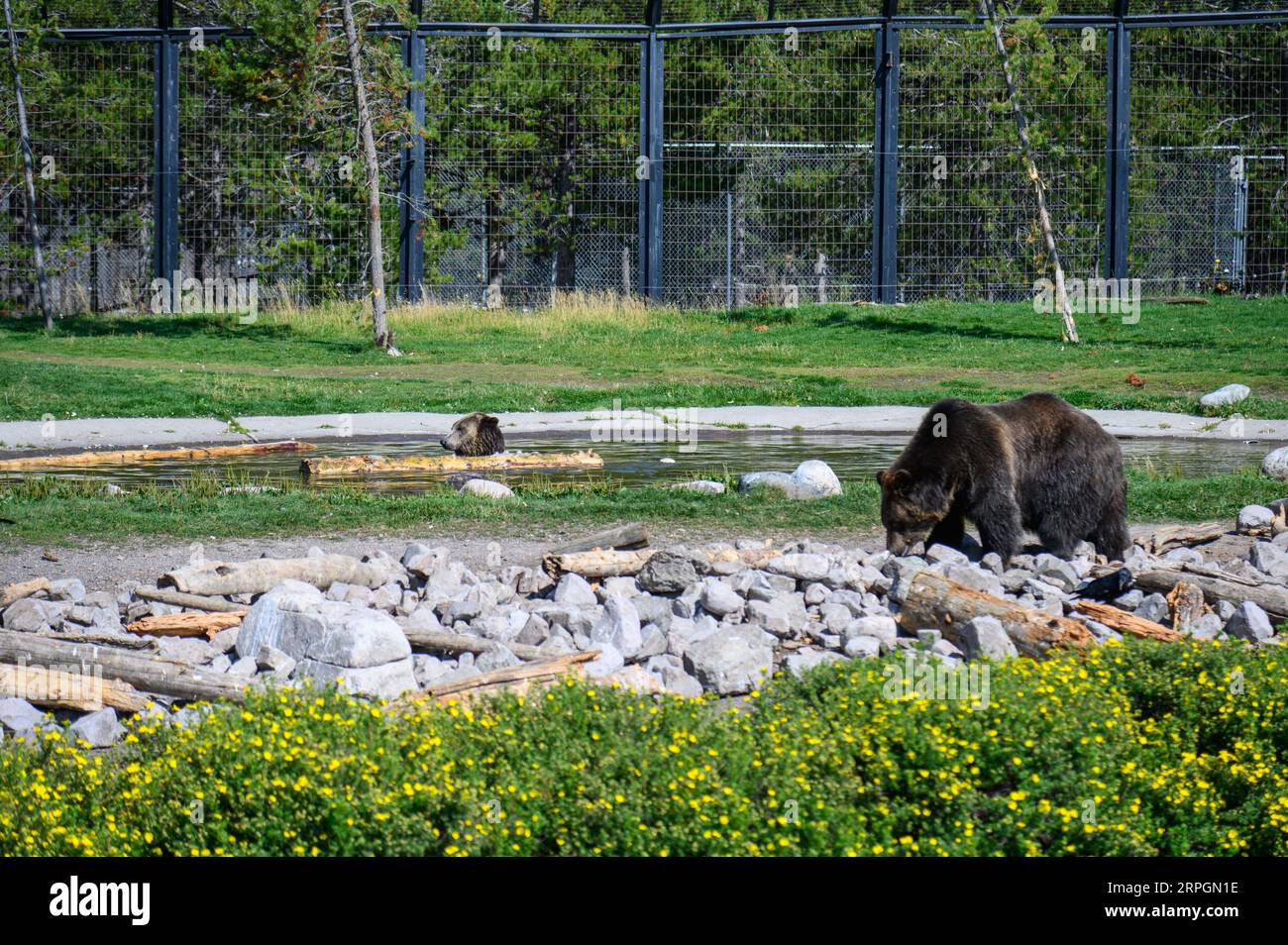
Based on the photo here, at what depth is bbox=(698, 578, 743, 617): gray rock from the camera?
27.3 feet

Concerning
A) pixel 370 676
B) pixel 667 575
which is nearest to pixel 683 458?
pixel 667 575

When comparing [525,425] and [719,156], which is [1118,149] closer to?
[719,156]

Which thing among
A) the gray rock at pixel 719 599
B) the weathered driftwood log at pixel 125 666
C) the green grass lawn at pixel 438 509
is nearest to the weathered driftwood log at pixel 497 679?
the weathered driftwood log at pixel 125 666

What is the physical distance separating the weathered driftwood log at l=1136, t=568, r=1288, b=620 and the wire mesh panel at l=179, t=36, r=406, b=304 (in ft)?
74.5

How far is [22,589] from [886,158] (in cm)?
2378

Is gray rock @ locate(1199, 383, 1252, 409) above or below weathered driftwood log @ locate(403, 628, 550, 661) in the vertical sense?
above

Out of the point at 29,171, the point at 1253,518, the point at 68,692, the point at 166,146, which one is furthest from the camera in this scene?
the point at 166,146

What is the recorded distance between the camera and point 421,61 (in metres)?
30.4

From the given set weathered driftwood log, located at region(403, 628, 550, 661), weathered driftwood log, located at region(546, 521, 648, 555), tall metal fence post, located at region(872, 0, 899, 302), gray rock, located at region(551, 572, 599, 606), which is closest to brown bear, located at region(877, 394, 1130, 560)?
weathered driftwood log, located at region(546, 521, 648, 555)

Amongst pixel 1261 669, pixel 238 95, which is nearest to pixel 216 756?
pixel 1261 669

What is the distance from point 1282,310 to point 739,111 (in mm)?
10989

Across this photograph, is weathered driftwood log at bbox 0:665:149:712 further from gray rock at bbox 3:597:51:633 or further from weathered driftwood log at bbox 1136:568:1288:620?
weathered driftwood log at bbox 1136:568:1288:620

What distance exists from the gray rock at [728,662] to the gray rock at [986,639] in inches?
38.8

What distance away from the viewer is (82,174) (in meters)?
31.5
